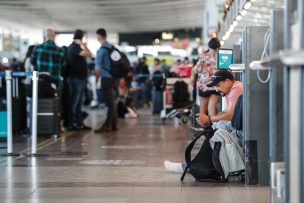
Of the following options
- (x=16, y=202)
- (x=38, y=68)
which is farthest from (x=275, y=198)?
(x=38, y=68)

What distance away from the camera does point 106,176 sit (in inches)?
309

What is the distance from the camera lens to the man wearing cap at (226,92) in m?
7.87

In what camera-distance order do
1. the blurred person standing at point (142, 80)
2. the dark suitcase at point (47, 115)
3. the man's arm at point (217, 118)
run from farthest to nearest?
the blurred person standing at point (142, 80), the dark suitcase at point (47, 115), the man's arm at point (217, 118)

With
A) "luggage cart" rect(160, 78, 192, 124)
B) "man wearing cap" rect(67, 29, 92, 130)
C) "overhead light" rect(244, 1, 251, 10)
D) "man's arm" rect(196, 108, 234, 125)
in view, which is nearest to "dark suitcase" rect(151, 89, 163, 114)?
"luggage cart" rect(160, 78, 192, 124)

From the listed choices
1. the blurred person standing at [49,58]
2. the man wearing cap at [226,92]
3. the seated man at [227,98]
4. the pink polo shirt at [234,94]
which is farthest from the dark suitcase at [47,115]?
the pink polo shirt at [234,94]

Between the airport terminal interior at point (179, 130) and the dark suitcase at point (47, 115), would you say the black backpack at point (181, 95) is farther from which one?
the dark suitcase at point (47, 115)

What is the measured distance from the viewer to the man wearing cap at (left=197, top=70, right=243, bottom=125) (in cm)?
787

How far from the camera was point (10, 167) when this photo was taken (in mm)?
8633

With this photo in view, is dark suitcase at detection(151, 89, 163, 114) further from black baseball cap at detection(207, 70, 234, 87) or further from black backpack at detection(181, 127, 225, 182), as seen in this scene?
black backpack at detection(181, 127, 225, 182)

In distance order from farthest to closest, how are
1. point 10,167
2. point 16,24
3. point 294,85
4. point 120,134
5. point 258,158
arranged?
point 16,24 < point 120,134 < point 10,167 < point 258,158 < point 294,85

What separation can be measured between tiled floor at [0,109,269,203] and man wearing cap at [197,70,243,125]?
2.37 ft

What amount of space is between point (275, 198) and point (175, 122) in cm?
1183

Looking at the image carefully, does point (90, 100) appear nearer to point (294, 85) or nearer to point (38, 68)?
point (38, 68)

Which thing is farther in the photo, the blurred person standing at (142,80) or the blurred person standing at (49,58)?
the blurred person standing at (142,80)
